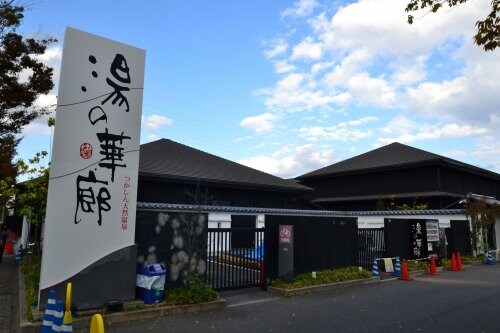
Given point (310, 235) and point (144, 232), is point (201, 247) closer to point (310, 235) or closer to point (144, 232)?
point (144, 232)

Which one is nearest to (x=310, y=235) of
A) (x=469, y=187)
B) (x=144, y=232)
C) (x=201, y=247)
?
(x=201, y=247)

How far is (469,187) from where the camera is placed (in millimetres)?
27375

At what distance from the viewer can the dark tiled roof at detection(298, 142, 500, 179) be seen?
987 inches

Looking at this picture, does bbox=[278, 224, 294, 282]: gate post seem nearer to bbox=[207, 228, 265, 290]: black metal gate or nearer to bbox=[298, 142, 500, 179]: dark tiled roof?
bbox=[207, 228, 265, 290]: black metal gate

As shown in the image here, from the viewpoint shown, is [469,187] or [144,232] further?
[469,187]

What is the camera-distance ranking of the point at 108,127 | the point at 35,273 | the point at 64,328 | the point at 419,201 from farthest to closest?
the point at 419,201 → the point at 35,273 → the point at 108,127 → the point at 64,328

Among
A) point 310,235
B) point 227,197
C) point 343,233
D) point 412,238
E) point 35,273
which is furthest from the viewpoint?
point 227,197

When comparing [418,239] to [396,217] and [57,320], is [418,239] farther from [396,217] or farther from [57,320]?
[57,320]

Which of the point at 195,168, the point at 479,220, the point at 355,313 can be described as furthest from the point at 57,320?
the point at 479,220

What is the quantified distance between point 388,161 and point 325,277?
61.6 ft

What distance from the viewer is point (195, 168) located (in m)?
20.9

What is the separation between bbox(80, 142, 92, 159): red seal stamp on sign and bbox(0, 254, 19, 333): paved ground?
3460 mm

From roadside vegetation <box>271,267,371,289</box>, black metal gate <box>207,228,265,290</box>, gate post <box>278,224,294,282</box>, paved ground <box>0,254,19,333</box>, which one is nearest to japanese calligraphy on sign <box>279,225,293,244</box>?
gate post <box>278,224,294,282</box>

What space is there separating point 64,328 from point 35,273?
718 cm
